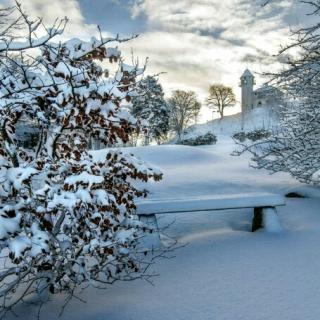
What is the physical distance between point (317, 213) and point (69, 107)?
4455 mm

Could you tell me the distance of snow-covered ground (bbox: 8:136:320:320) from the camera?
3184 mm

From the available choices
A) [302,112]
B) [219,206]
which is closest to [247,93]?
[302,112]

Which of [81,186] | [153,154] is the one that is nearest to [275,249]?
[81,186]

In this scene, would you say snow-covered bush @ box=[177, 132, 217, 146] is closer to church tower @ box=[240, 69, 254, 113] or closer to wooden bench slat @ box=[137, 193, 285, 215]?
wooden bench slat @ box=[137, 193, 285, 215]

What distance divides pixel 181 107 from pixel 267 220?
5012cm

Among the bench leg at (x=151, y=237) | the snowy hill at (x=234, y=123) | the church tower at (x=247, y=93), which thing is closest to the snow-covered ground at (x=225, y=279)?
the bench leg at (x=151, y=237)

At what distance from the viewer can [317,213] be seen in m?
5.98

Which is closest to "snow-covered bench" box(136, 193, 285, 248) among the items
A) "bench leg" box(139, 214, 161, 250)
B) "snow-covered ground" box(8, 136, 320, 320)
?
"bench leg" box(139, 214, 161, 250)

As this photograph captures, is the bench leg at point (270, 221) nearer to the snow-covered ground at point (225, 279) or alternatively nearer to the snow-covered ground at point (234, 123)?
the snow-covered ground at point (225, 279)

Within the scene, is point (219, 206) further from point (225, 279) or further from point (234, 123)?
point (234, 123)

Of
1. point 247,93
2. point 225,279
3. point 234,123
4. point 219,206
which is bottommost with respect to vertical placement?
point 225,279

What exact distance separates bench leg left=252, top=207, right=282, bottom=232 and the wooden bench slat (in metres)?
0.09

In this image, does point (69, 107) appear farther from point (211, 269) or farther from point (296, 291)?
point (296, 291)

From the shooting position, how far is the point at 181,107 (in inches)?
2153
